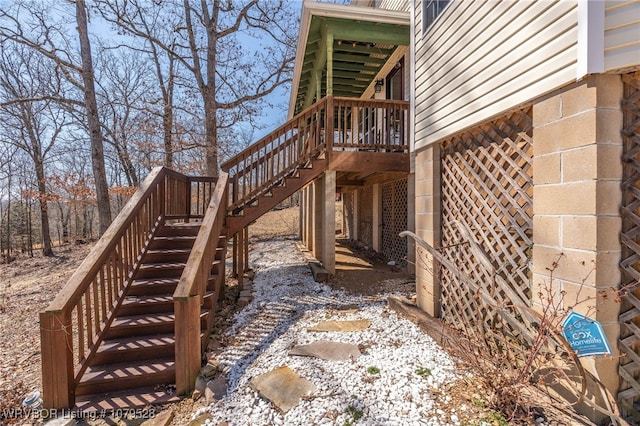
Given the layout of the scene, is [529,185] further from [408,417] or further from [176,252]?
[176,252]

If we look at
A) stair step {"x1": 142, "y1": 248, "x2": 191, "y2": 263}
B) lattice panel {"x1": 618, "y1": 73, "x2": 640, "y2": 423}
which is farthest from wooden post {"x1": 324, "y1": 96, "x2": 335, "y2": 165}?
lattice panel {"x1": 618, "y1": 73, "x2": 640, "y2": 423}

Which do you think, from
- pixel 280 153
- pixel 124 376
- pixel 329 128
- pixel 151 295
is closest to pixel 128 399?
pixel 124 376

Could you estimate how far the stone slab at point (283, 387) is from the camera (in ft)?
7.32

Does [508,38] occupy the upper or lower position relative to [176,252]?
upper

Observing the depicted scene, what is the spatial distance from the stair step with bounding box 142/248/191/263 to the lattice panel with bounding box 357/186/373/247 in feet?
19.4

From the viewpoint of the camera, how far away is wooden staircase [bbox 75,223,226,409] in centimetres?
256

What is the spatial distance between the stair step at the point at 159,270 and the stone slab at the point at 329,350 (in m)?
2.03

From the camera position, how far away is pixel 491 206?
2664mm

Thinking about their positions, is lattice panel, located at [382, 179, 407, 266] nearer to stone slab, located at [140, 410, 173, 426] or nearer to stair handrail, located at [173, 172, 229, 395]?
stair handrail, located at [173, 172, 229, 395]

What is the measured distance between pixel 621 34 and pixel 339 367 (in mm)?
3117

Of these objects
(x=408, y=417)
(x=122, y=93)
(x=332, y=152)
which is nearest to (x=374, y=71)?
(x=332, y=152)

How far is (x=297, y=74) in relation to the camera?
325 inches

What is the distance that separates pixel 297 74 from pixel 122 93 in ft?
38.1

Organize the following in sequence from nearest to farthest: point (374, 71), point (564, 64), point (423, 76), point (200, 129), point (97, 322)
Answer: point (564, 64)
point (97, 322)
point (423, 76)
point (374, 71)
point (200, 129)
